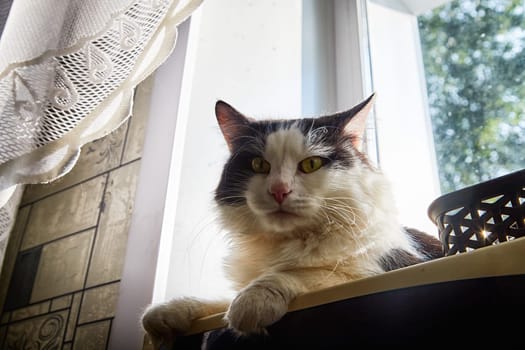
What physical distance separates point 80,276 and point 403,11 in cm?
132

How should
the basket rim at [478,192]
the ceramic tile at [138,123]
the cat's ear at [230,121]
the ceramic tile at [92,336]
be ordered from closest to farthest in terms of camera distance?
the basket rim at [478,192], the cat's ear at [230,121], the ceramic tile at [92,336], the ceramic tile at [138,123]

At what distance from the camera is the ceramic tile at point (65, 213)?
1.45m

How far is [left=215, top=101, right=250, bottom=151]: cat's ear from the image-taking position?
39.5 inches

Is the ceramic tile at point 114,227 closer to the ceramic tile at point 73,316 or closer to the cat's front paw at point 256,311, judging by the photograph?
the ceramic tile at point 73,316

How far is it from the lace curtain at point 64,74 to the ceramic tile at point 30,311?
0.55 metres

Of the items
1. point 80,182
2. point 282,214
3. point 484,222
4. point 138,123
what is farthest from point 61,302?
point 484,222

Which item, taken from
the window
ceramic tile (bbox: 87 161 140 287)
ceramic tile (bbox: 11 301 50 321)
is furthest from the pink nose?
ceramic tile (bbox: 11 301 50 321)

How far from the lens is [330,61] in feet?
5.49

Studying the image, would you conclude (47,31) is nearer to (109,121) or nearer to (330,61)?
(109,121)

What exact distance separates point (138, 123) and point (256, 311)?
1.01 metres

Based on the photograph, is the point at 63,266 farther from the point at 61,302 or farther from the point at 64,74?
the point at 64,74

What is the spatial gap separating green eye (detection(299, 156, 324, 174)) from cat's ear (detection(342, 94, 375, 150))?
13cm

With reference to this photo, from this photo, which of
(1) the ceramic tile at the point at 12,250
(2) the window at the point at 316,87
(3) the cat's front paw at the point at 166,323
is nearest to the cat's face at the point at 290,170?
(3) the cat's front paw at the point at 166,323

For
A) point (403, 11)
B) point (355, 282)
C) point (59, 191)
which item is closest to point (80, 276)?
point (59, 191)
